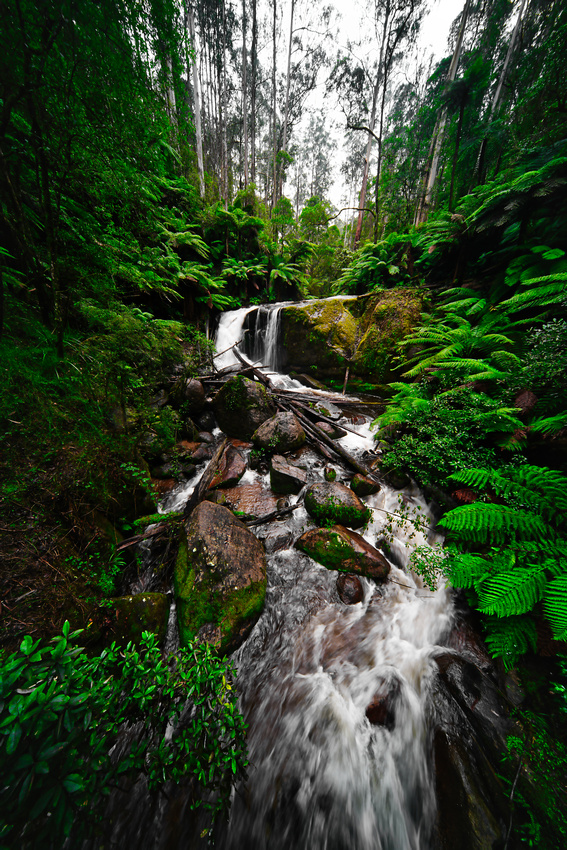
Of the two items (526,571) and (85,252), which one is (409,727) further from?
(85,252)

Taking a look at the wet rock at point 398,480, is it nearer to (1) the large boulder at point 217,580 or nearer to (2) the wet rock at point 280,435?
(2) the wet rock at point 280,435

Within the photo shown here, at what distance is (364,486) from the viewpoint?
4281mm

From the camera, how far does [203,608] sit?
259 centimetres

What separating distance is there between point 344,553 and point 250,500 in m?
1.63

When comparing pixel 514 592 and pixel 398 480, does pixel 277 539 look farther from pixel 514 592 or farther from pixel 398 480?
pixel 514 592

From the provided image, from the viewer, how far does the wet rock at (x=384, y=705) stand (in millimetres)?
2258

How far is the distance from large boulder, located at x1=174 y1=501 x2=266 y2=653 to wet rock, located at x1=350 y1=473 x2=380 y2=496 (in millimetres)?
1787

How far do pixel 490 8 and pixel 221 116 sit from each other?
54.3ft

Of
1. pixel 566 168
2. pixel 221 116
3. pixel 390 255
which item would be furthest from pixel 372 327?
pixel 221 116

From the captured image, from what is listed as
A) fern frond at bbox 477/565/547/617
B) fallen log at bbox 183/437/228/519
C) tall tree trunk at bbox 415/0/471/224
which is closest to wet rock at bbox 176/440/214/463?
fallen log at bbox 183/437/228/519

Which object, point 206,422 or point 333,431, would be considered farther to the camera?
point 206,422

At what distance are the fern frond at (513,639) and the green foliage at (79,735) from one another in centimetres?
199

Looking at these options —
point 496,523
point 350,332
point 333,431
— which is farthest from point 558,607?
point 350,332

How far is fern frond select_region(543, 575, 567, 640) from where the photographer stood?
5.91 ft
